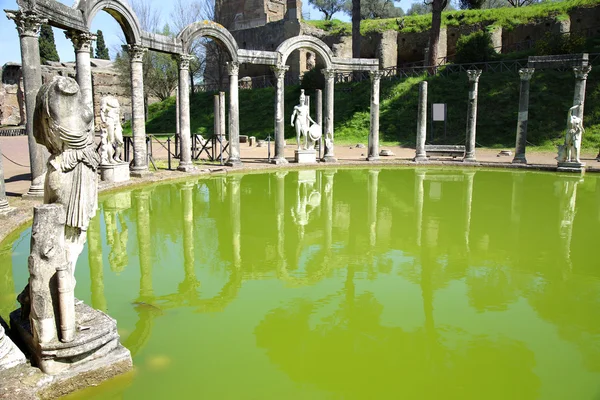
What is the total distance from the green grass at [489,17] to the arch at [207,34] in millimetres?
22127

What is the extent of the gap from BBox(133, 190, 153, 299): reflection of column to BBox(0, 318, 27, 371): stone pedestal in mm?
1895

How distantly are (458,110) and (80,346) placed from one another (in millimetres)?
26275

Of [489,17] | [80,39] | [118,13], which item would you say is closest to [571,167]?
[118,13]

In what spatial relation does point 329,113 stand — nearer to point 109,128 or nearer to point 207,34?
point 207,34

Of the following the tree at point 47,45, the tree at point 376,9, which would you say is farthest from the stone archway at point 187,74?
the tree at point 376,9

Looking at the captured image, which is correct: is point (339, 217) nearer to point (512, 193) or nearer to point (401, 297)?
Result: point (401, 297)

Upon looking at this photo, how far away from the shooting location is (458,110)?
2717 centimetres

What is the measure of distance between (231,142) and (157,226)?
27.7 feet

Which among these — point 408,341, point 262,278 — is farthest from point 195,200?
point 408,341

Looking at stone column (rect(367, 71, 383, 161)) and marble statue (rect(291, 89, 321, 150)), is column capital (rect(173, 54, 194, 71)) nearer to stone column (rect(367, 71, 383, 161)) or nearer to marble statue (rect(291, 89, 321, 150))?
marble statue (rect(291, 89, 321, 150))

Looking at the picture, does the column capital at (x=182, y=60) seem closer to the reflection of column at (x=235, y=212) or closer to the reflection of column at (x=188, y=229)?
the reflection of column at (x=235, y=212)

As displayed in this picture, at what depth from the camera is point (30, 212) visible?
907 cm

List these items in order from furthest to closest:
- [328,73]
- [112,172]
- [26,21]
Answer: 1. [328,73]
2. [112,172]
3. [26,21]

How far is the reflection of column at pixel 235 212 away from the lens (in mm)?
7434
